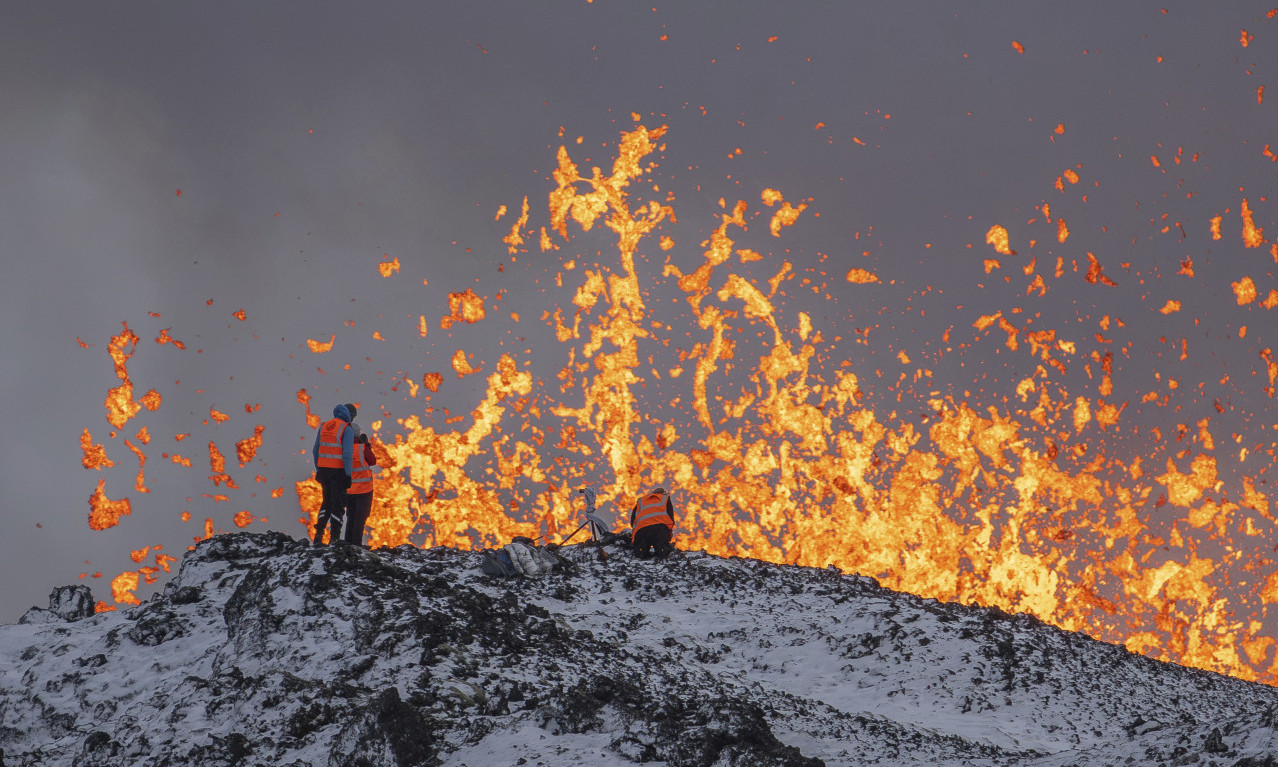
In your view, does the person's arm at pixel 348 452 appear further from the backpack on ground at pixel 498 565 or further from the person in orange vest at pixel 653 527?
the person in orange vest at pixel 653 527

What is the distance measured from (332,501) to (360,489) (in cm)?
53

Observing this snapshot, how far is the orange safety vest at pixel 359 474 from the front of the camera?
1119 cm

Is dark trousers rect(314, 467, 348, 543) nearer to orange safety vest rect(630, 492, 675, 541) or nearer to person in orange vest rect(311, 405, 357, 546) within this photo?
person in orange vest rect(311, 405, 357, 546)

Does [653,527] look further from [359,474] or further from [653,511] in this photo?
[359,474]

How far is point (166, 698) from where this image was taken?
677 cm

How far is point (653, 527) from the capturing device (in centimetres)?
1314

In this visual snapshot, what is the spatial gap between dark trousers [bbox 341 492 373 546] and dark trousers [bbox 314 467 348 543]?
0.18 m

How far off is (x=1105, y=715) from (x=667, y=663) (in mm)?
4355

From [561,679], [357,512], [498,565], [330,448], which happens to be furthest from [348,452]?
[561,679]

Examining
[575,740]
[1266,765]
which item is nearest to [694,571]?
[575,740]

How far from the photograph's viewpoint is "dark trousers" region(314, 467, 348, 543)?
11406mm

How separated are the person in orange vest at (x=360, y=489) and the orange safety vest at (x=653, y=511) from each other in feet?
13.1

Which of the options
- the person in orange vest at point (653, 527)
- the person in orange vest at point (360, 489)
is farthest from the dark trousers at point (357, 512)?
the person in orange vest at point (653, 527)

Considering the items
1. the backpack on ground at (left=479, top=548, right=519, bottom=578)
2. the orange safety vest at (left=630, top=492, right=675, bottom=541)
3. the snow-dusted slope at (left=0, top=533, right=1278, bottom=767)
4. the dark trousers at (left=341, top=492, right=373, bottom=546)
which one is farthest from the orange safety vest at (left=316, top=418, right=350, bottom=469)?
the orange safety vest at (left=630, top=492, right=675, bottom=541)
